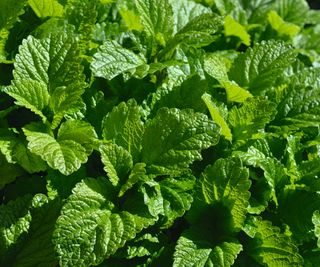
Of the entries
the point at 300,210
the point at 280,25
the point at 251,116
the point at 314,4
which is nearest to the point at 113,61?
the point at 251,116

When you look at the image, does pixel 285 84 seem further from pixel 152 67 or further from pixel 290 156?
pixel 152 67

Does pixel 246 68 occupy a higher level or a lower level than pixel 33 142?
higher

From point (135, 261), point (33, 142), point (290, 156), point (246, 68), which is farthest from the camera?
point (246, 68)

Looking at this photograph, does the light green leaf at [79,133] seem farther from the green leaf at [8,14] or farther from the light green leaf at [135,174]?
the green leaf at [8,14]

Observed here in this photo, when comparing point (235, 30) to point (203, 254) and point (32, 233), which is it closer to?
point (203, 254)

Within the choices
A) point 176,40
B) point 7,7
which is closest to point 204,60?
point 176,40

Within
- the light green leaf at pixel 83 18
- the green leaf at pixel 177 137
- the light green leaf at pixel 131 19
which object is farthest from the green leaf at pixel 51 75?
the light green leaf at pixel 131 19

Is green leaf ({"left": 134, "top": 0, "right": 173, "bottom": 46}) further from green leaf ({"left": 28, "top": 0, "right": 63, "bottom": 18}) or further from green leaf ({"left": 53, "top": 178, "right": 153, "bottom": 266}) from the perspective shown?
green leaf ({"left": 53, "top": 178, "right": 153, "bottom": 266})
